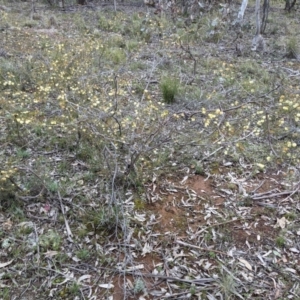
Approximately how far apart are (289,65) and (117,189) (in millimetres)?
4384

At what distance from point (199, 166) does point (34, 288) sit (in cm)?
172

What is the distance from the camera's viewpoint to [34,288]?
2029 millimetres

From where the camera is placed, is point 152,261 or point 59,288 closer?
point 59,288

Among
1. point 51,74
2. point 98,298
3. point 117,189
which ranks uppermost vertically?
point 51,74

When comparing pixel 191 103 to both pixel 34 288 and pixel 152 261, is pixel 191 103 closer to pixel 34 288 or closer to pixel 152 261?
pixel 152 261

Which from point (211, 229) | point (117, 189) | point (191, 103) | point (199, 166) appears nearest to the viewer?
point (211, 229)

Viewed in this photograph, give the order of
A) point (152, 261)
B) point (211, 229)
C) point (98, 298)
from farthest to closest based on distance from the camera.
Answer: point (211, 229)
point (152, 261)
point (98, 298)

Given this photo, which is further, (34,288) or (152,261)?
(152,261)

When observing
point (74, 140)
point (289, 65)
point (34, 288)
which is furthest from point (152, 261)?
point (289, 65)

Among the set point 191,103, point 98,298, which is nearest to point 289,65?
point 191,103

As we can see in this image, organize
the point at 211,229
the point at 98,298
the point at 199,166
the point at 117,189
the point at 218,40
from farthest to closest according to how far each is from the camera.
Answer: the point at 218,40, the point at 199,166, the point at 117,189, the point at 211,229, the point at 98,298

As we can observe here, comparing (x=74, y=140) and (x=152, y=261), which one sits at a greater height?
(x=74, y=140)

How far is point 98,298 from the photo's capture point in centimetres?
200

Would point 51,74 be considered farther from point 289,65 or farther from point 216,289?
point 289,65
